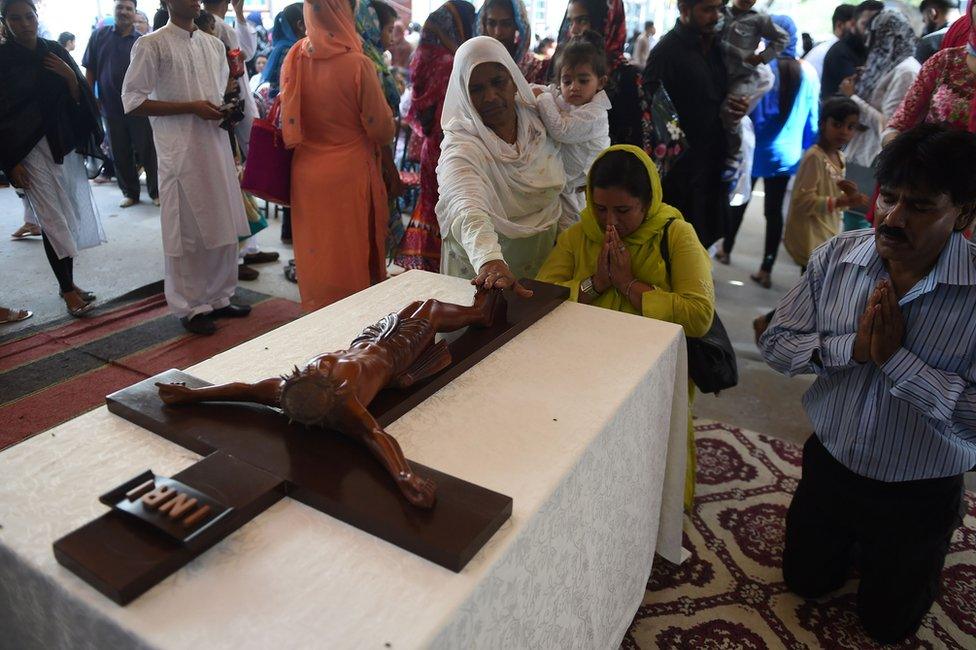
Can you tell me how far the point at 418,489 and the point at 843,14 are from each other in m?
5.63

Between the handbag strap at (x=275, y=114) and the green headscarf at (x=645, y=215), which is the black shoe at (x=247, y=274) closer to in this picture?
the handbag strap at (x=275, y=114)

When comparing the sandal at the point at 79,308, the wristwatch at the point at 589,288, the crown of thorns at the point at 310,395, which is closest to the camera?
the crown of thorns at the point at 310,395

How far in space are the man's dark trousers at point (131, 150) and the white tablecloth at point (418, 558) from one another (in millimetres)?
4813

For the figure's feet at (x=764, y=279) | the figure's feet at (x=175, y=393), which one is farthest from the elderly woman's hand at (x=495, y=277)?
the figure's feet at (x=764, y=279)

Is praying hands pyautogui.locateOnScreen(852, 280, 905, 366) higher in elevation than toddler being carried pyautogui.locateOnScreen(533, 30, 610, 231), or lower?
lower

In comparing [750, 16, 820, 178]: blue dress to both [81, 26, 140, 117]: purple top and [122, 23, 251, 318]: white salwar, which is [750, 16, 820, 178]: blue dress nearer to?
[122, 23, 251, 318]: white salwar

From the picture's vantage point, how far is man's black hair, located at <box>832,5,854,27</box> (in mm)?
4984

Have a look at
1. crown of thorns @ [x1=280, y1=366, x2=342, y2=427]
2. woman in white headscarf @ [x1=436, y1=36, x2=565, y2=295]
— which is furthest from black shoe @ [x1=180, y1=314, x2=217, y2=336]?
crown of thorns @ [x1=280, y1=366, x2=342, y2=427]

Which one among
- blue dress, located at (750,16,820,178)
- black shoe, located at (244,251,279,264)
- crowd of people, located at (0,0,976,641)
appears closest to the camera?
crowd of people, located at (0,0,976,641)

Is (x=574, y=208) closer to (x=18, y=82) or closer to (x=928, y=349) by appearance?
(x=928, y=349)

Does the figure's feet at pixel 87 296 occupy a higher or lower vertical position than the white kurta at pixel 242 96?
lower

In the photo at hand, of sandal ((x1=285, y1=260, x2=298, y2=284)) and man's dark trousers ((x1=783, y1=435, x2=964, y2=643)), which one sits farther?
sandal ((x1=285, y1=260, x2=298, y2=284))

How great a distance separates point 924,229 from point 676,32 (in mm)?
1750

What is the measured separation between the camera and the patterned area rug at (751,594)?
1726 mm
